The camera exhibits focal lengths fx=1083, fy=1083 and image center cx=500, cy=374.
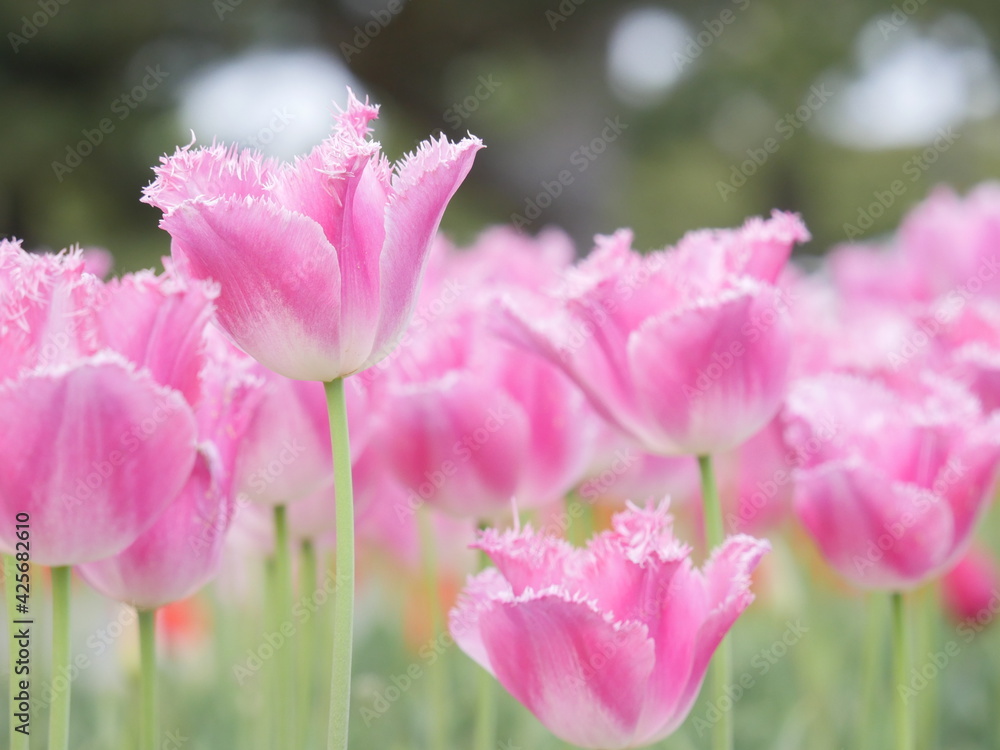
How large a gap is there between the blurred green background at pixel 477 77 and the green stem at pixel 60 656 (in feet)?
15.3

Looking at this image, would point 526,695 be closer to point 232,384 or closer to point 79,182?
point 232,384

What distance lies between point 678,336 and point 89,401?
30cm

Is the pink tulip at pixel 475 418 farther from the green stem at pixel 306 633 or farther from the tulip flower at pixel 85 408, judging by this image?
the tulip flower at pixel 85 408

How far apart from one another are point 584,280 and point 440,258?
376 millimetres

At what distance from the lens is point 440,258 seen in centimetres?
94

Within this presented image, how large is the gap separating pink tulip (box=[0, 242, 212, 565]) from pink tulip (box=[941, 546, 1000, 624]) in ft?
3.13

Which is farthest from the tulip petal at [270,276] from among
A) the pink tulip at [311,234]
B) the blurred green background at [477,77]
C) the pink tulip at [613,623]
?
the blurred green background at [477,77]

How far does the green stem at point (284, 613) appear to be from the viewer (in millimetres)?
609

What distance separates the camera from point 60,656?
41 cm

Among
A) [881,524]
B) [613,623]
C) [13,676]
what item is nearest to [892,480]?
[881,524]

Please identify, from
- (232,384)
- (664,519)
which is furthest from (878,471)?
(232,384)

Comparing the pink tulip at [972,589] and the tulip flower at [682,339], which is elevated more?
the tulip flower at [682,339]

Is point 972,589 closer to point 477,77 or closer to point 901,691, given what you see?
point 901,691

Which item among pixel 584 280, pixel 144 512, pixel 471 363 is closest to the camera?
pixel 144 512
